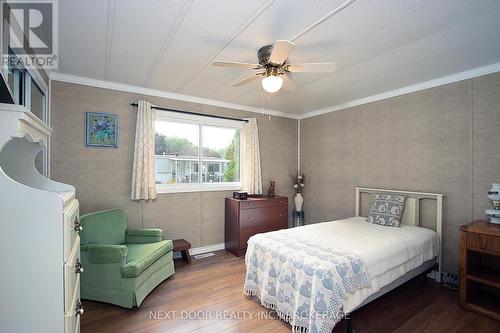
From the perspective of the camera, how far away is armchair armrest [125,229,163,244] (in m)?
2.79

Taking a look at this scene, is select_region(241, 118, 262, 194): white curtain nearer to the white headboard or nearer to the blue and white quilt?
the blue and white quilt

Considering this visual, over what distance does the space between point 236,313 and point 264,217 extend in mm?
1728

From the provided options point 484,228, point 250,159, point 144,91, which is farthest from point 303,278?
point 144,91

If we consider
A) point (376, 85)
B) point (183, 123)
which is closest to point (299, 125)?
point (376, 85)

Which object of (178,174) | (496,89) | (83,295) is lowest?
(83,295)

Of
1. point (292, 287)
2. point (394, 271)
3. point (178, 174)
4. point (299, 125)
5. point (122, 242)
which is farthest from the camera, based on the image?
point (299, 125)

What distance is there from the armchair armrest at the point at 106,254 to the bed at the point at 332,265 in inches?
49.0

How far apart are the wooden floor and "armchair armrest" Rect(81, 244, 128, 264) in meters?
0.47

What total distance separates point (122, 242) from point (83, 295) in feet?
2.06

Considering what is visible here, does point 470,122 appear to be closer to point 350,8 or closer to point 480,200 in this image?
point 480,200

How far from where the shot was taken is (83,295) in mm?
2287

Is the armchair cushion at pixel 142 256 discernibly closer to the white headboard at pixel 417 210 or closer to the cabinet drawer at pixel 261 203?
the cabinet drawer at pixel 261 203

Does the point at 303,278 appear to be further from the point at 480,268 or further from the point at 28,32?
the point at 28,32

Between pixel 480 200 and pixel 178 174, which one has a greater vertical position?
pixel 178 174
